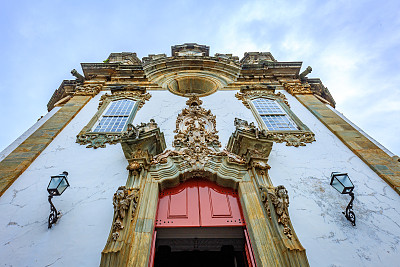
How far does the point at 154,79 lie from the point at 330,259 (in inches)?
360

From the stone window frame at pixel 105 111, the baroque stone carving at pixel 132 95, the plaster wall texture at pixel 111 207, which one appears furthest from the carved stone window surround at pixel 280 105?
the stone window frame at pixel 105 111

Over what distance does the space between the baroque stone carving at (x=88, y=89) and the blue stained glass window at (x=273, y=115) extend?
6469 mm

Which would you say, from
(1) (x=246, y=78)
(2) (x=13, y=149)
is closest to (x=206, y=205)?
(2) (x=13, y=149)

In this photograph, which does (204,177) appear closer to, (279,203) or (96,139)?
(279,203)

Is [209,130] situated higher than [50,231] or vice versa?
[209,130]

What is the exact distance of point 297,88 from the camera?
924 cm

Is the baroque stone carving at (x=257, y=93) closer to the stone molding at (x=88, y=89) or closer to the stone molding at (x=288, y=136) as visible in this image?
the stone molding at (x=288, y=136)

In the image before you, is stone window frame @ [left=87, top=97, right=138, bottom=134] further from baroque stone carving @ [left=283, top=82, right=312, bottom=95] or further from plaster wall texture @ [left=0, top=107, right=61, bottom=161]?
baroque stone carving @ [left=283, top=82, right=312, bottom=95]

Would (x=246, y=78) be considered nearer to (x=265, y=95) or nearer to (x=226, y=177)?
(x=265, y=95)

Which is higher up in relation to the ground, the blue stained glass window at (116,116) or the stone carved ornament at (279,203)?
Answer: the blue stained glass window at (116,116)

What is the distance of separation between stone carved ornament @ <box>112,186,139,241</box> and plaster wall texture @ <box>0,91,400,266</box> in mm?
424

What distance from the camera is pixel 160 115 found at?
740 cm

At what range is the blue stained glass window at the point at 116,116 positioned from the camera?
6.86 m

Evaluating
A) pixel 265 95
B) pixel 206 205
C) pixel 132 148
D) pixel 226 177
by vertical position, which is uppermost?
pixel 265 95
